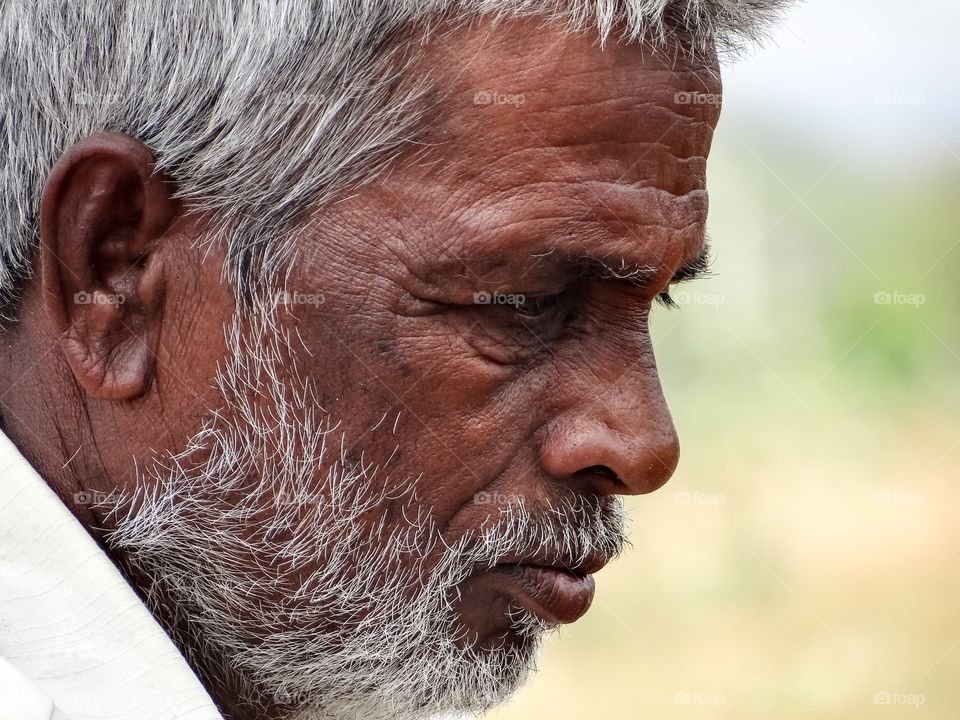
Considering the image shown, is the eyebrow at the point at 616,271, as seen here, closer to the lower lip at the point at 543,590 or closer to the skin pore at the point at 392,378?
the skin pore at the point at 392,378

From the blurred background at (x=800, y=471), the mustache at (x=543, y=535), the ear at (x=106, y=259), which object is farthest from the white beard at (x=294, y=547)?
the blurred background at (x=800, y=471)

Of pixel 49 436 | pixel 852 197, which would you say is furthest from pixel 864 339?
pixel 49 436

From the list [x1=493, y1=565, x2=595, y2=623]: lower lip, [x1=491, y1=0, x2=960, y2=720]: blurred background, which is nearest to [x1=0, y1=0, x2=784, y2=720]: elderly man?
[x1=493, y1=565, x2=595, y2=623]: lower lip

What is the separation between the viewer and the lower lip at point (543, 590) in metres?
2.09

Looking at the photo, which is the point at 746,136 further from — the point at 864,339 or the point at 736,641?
the point at 736,641

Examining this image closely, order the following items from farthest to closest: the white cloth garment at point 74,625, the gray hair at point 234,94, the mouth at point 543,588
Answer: the mouth at point 543,588
the gray hair at point 234,94
the white cloth garment at point 74,625

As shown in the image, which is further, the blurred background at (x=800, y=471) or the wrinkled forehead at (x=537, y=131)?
the blurred background at (x=800, y=471)

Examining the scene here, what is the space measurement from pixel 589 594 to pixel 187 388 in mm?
831

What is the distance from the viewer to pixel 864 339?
8.96 m

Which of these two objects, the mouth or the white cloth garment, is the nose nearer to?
the mouth

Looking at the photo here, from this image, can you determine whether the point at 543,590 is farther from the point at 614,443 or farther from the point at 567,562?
the point at 614,443

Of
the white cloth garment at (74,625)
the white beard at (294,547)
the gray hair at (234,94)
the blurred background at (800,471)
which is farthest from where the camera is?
the blurred background at (800,471)

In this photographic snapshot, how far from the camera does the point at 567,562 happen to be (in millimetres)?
2088

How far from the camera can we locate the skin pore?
1.91m
